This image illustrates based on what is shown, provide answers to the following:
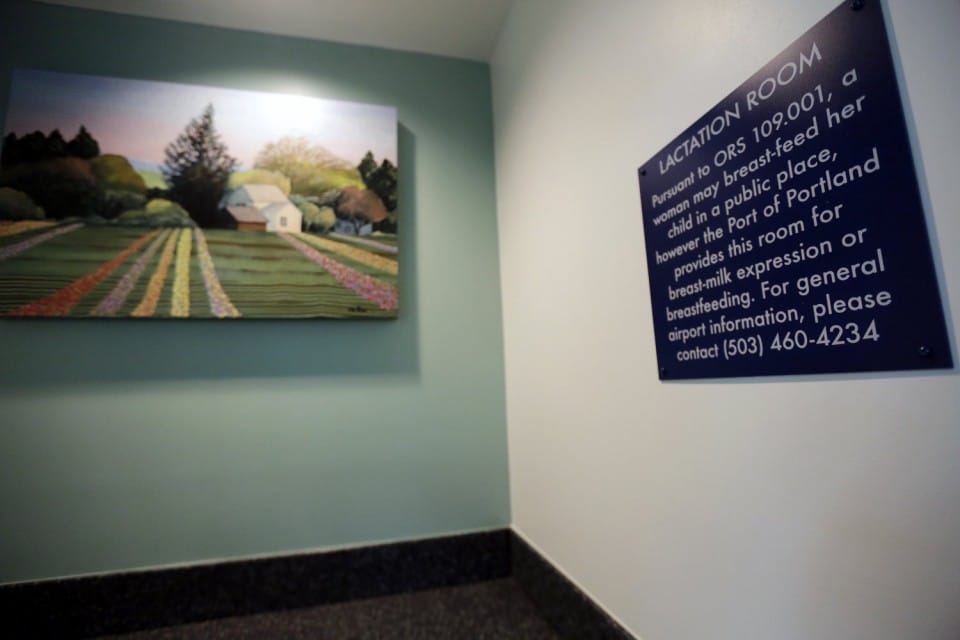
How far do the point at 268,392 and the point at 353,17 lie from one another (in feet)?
4.47

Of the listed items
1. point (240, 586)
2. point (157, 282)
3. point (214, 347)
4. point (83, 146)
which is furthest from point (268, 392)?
point (83, 146)

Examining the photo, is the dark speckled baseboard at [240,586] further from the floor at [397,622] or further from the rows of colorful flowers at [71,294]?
the rows of colorful flowers at [71,294]

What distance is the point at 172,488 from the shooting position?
1.36 metres

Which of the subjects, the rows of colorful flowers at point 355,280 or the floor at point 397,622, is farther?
the rows of colorful flowers at point 355,280

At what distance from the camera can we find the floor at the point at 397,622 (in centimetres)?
121

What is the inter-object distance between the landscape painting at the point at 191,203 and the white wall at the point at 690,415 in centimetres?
59

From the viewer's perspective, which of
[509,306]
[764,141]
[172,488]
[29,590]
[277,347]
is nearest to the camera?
[764,141]

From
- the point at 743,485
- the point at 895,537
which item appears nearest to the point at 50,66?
the point at 743,485

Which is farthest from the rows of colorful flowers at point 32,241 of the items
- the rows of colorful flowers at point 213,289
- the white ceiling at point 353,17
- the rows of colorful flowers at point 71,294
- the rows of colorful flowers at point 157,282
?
the white ceiling at point 353,17

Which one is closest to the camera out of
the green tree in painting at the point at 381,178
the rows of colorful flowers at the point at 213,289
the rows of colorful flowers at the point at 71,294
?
the rows of colorful flowers at the point at 71,294

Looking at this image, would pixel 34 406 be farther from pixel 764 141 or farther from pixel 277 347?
pixel 764 141

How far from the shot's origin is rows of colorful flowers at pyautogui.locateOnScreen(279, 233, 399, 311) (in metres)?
1.50

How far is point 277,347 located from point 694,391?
4.23 ft

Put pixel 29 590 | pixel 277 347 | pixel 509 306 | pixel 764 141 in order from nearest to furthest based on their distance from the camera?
pixel 764 141, pixel 29 590, pixel 277 347, pixel 509 306
